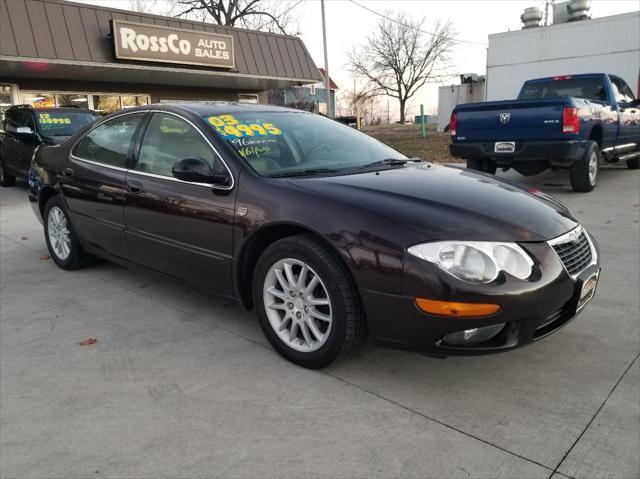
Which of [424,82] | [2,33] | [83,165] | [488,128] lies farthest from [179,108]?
[424,82]

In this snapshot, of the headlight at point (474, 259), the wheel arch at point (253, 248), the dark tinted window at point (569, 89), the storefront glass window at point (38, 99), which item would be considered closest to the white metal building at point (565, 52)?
the dark tinted window at point (569, 89)

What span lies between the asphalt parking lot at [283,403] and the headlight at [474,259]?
0.64 metres

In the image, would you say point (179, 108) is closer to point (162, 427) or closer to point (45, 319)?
point (45, 319)

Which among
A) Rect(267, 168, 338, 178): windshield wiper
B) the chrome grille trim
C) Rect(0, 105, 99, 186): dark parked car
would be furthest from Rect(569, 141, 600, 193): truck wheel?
Rect(0, 105, 99, 186): dark parked car

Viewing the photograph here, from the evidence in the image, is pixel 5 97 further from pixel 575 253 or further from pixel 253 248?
pixel 575 253

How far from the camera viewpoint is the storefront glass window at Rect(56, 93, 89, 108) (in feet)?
50.8

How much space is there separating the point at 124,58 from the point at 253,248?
1225cm

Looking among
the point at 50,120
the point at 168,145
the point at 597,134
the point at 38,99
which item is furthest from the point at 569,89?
the point at 38,99

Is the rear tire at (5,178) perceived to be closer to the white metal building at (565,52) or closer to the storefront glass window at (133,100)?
the storefront glass window at (133,100)

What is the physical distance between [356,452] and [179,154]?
2.16 metres

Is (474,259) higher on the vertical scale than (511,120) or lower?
lower

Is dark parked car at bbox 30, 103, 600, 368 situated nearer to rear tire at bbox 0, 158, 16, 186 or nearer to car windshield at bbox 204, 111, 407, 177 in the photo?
car windshield at bbox 204, 111, 407, 177

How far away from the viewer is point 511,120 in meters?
7.61

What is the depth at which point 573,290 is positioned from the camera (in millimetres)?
2523
